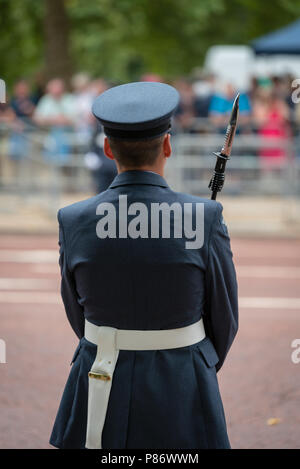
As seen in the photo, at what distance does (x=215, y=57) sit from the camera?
27.9m

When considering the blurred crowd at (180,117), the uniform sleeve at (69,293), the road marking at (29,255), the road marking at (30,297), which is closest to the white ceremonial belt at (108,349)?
the uniform sleeve at (69,293)

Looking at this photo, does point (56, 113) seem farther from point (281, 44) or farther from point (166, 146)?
point (166, 146)

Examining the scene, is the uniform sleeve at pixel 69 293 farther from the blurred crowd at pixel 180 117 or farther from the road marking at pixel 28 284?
the blurred crowd at pixel 180 117

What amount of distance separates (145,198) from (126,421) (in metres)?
0.74

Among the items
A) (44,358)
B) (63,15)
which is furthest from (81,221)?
(63,15)

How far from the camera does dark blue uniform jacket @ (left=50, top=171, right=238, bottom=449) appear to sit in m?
3.08

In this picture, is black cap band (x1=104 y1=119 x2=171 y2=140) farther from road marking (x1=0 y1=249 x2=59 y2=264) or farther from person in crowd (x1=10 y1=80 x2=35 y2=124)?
person in crowd (x1=10 y1=80 x2=35 y2=124)

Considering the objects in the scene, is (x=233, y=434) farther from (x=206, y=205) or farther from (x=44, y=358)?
(x=206, y=205)

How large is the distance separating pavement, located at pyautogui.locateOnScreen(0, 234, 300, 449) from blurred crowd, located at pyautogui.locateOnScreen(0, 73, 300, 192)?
10.6 ft

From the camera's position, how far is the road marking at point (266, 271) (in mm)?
10602

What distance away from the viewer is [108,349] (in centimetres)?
312

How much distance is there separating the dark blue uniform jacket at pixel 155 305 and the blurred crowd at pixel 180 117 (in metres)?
10.5

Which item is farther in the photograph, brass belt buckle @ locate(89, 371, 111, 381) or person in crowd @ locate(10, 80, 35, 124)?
person in crowd @ locate(10, 80, 35, 124)

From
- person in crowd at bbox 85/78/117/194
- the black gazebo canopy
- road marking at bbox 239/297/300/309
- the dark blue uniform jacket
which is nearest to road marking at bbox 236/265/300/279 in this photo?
road marking at bbox 239/297/300/309
